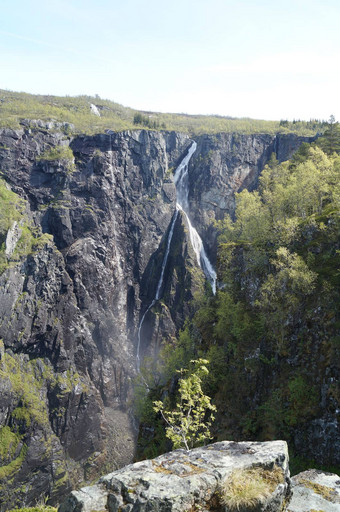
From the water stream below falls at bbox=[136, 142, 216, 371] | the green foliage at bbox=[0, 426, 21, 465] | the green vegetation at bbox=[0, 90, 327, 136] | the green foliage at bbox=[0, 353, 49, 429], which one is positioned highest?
the green vegetation at bbox=[0, 90, 327, 136]

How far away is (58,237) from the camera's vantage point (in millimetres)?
82375

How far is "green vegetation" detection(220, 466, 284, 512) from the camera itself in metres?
7.32

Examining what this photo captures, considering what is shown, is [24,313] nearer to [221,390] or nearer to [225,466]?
[221,390]

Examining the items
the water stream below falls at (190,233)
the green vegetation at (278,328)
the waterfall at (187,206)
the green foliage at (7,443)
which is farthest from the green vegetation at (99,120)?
the green vegetation at (278,328)

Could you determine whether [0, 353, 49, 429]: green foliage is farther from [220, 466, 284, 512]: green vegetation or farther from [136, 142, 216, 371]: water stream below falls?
[220, 466, 284, 512]: green vegetation

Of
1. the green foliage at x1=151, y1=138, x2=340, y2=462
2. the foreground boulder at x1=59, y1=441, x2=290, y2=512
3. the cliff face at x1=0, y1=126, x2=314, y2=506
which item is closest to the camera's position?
the foreground boulder at x1=59, y1=441, x2=290, y2=512

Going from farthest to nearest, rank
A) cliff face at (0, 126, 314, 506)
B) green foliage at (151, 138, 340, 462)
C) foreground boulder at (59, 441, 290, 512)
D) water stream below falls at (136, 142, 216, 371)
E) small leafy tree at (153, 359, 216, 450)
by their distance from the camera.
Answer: water stream below falls at (136, 142, 216, 371)
cliff face at (0, 126, 314, 506)
green foliage at (151, 138, 340, 462)
small leafy tree at (153, 359, 216, 450)
foreground boulder at (59, 441, 290, 512)

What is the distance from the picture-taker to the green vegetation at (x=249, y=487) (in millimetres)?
7320

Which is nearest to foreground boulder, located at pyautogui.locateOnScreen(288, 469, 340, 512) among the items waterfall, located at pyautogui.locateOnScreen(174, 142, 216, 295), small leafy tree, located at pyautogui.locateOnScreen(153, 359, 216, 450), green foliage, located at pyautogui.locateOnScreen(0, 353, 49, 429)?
small leafy tree, located at pyautogui.locateOnScreen(153, 359, 216, 450)

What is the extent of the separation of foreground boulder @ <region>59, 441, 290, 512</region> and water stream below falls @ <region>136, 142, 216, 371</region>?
77.5m

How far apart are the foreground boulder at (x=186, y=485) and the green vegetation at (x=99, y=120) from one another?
92.6 metres

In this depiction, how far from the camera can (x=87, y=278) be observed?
83938 mm

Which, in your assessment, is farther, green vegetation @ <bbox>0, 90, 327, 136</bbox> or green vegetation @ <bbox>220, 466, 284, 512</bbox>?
green vegetation @ <bbox>0, 90, 327, 136</bbox>

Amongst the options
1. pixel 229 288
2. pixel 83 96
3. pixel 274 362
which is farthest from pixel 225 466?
pixel 83 96
